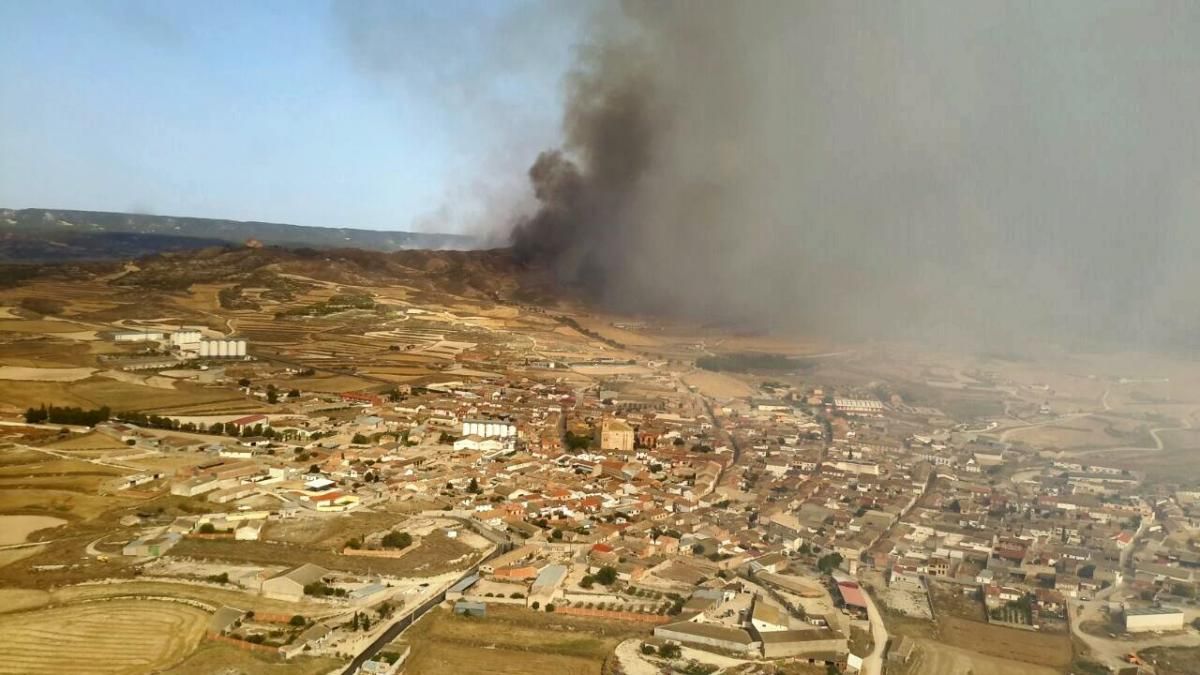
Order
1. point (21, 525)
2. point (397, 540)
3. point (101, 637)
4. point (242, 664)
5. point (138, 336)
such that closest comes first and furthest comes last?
point (242, 664), point (101, 637), point (397, 540), point (21, 525), point (138, 336)

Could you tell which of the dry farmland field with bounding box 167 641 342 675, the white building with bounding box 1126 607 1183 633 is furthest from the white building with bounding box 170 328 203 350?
the white building with bounding box 1126 607 1183 633

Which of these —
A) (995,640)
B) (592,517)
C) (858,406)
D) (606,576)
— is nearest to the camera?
(995,640)

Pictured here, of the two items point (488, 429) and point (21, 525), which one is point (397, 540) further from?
point (488, 429)

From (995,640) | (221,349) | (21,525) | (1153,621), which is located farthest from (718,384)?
(21,525)

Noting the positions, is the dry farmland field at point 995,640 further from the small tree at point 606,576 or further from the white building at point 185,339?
the white building at point 185,339

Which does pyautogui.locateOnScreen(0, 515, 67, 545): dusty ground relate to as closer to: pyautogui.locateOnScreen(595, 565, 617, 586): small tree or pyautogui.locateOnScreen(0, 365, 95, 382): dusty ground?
pyautogui.locateOnScreen(595, 565, 617, 586): small tree

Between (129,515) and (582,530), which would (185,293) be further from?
(582,530)
